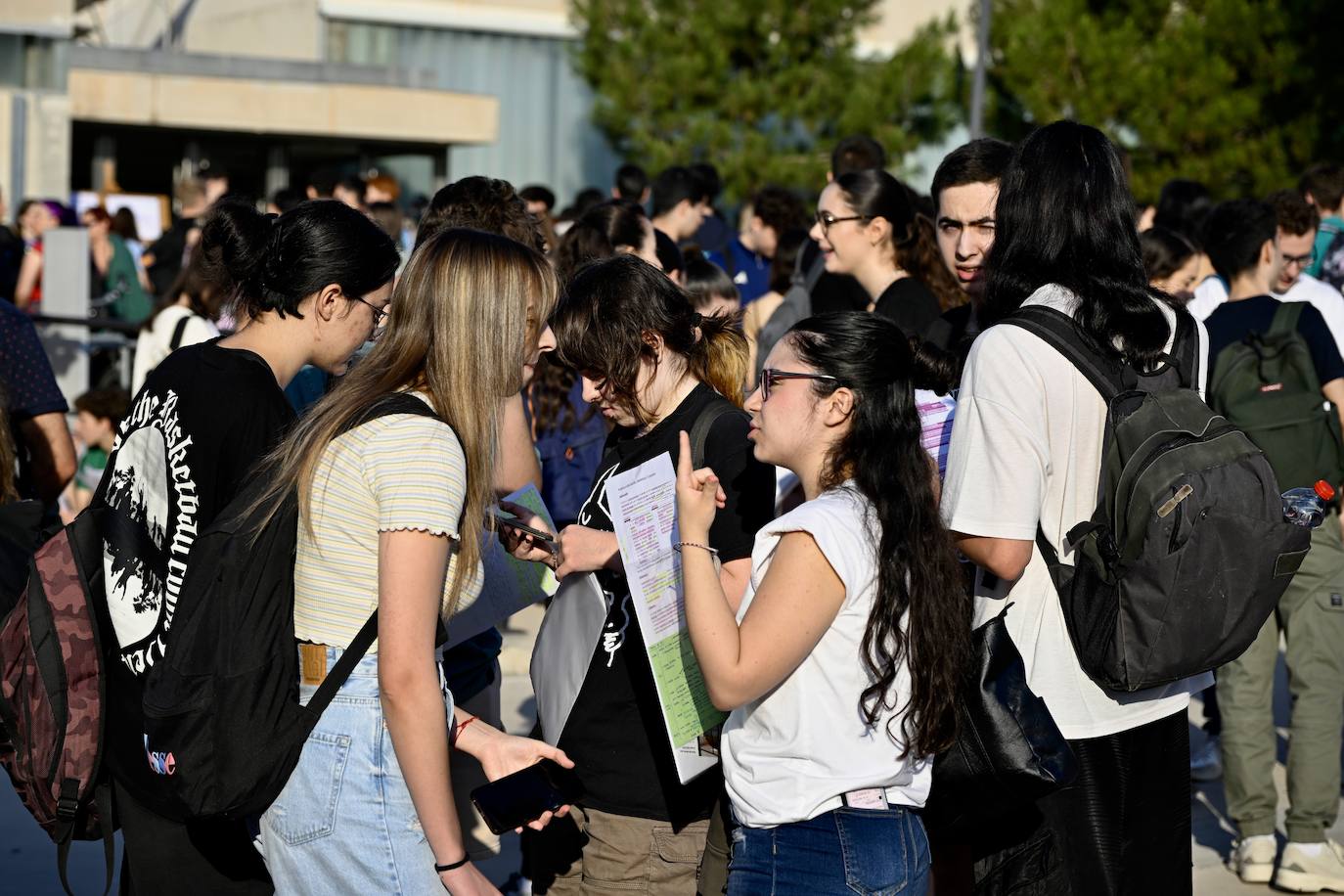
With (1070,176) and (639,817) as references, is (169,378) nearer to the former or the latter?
(639,817)

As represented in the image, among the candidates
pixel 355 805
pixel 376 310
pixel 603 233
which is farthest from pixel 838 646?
pixel 603 233

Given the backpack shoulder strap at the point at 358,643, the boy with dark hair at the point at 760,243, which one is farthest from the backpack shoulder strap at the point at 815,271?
the backpack shoulder strap at the point at 358,643

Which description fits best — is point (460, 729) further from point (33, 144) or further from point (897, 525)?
point (33, 144)

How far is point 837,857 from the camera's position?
264 cm

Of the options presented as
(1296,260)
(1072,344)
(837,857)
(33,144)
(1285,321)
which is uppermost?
(33,144)

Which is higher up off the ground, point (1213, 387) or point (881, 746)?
point (1213, 387)

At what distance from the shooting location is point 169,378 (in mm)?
3094

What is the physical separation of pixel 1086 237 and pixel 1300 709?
117 inches

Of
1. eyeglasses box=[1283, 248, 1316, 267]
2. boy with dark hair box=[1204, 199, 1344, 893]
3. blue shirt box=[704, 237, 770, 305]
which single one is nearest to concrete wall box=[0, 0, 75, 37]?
blue shirt box=[704, 237, 770, 305]

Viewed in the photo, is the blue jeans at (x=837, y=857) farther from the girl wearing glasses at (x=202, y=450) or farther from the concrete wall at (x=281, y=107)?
the concrete wall at (x=281, y=107)

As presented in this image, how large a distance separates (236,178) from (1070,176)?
2039 cm

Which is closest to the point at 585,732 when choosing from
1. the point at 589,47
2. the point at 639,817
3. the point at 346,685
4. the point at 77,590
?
the point at 639,817

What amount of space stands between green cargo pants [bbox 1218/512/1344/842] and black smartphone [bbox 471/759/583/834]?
3.19m

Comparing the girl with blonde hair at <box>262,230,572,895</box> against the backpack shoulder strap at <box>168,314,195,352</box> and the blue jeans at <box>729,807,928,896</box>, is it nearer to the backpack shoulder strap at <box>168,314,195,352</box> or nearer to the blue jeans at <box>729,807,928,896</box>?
Result: the blue jeans at <box>729,807,928,896</box>
